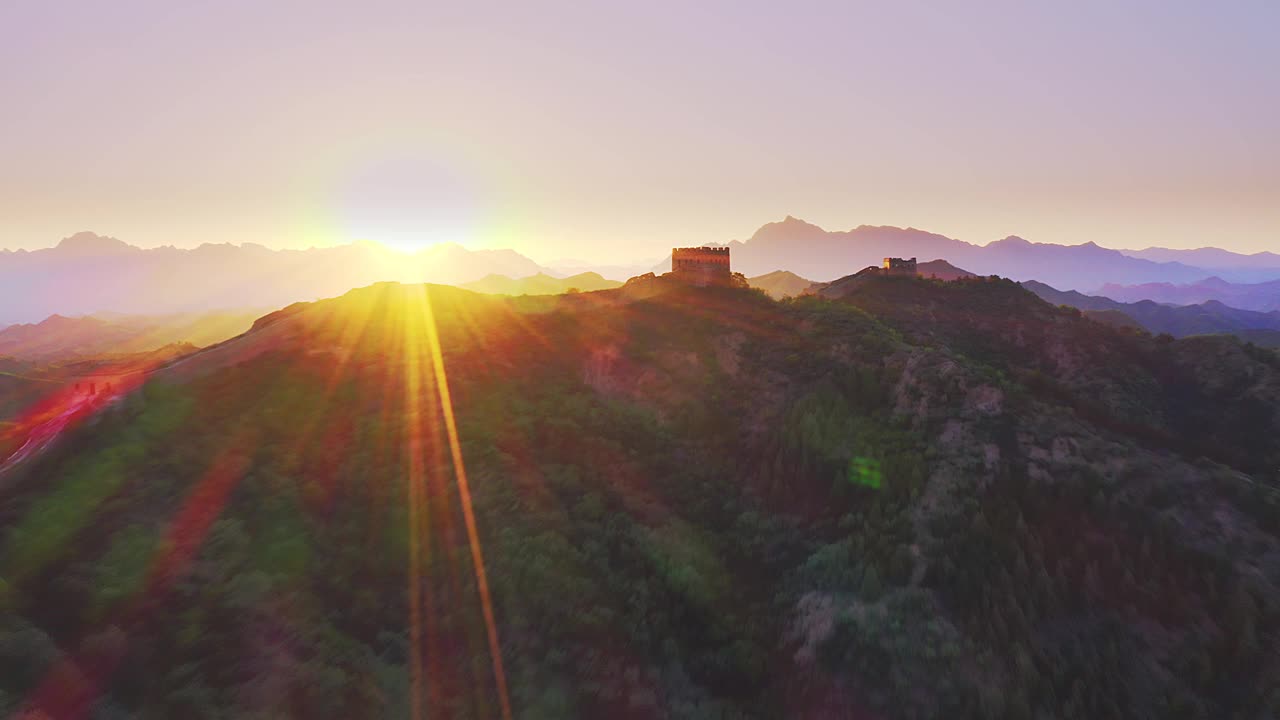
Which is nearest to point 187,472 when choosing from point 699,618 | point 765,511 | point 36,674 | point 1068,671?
point 36,674

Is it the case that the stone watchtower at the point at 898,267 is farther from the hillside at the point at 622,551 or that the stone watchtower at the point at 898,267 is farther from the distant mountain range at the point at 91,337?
the distant mountain range at the point at 91,337

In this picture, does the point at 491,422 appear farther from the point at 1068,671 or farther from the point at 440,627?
the point at 1068,671

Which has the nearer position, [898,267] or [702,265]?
[702,265]

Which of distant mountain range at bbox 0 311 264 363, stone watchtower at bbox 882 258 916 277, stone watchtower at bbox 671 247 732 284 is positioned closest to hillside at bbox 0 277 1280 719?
stone watchtower at bbox 671 247 732 284

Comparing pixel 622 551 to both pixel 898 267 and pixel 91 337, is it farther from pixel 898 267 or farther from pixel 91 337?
pixel 91 337

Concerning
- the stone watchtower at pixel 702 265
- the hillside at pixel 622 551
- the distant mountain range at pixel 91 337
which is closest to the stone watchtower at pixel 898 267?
the stone watchtower at pixel 702 265

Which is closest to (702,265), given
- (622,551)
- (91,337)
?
(622,551)
